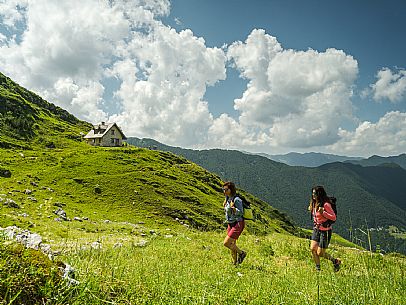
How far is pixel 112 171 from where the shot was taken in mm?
72062

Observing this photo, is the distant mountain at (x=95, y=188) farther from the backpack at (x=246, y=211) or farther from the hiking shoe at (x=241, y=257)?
the backpack at (x=246, y=211)

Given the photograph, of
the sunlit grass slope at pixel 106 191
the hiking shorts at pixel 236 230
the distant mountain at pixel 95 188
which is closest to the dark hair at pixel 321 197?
the hiking shorts at pixel 236 230

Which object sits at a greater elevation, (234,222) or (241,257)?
(234,222)

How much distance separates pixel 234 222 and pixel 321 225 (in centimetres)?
299

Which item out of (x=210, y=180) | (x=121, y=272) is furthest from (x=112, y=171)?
(x=121, y=272)

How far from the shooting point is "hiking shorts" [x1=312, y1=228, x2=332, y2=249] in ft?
35.0

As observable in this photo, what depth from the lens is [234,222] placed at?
37.7 ft

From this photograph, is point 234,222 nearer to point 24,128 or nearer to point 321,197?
point 321,197

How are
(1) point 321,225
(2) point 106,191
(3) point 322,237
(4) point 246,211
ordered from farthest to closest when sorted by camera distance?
(2) point 106,191 → (4) point 246,211 → (1) point 321,225 → (3) point 322,237

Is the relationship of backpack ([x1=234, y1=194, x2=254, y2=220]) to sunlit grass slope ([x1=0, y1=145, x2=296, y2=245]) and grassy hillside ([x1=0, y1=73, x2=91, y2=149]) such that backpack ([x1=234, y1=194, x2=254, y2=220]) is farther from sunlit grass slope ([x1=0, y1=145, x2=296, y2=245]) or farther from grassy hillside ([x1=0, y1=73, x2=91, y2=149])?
grassy hillside ([x1=0, y1=73, x2=91, y2=149])

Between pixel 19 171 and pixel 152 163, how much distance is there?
38226 mm

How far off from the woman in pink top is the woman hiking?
8.04 ft

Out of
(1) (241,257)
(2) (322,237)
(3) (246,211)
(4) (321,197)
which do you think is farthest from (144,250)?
(4) (321,197)

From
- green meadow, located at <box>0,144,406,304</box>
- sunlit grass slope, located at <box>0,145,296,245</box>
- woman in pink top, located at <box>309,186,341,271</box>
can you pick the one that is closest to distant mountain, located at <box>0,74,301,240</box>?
sunlit grass slope, located at <box>0,145,296,245</box>
